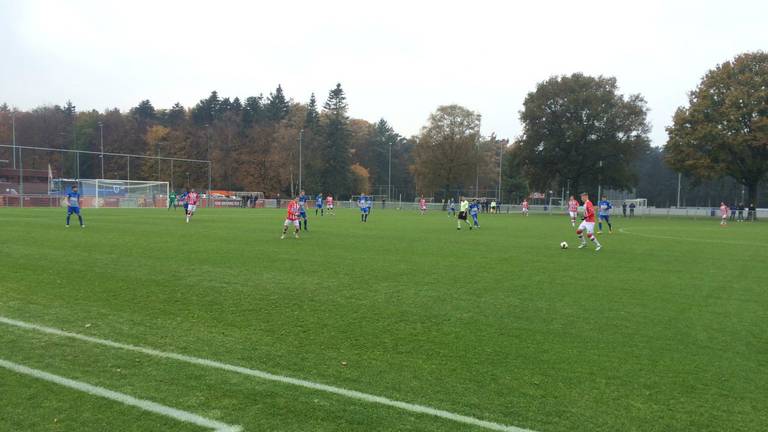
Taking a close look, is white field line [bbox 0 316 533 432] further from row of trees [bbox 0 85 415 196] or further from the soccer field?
row of trees [bbox 0 85 415 196]

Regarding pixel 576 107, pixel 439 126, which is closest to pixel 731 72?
pixel 576 107

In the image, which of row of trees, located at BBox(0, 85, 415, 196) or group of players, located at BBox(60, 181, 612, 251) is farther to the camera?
row of trees, located at BBox(0, 85, 415, 196)

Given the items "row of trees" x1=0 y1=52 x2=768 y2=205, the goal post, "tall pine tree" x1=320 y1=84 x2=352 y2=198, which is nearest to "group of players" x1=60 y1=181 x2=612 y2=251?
the goal post

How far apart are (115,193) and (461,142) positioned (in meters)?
45.5

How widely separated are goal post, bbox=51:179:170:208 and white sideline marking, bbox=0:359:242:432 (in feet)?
183

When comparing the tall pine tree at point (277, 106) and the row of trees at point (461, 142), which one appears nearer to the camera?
the row of trees at point (461, 142)

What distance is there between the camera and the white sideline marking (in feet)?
12.9

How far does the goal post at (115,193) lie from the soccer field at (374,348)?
48.3m

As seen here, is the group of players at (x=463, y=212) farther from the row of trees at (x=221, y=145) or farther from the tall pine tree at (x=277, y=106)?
the tall pine tree at (x=277, y=106)

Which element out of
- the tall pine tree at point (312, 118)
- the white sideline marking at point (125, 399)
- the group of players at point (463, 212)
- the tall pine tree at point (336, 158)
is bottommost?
the white sideline marking at point (125, 399)

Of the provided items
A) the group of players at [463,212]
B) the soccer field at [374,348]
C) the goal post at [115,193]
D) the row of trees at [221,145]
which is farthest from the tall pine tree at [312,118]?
the soccer field at [374,348]

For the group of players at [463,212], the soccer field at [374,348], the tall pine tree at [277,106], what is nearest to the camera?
the soccer field at [374,348]

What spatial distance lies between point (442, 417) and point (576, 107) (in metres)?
61.3

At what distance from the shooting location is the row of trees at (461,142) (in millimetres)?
51031
